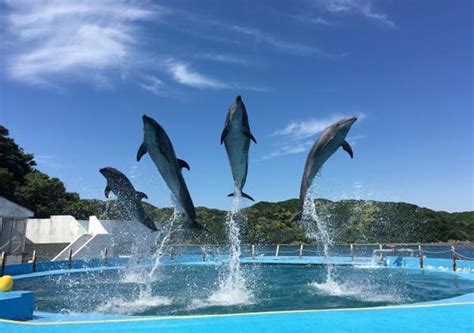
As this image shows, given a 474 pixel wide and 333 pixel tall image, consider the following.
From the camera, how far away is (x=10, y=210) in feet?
74.8

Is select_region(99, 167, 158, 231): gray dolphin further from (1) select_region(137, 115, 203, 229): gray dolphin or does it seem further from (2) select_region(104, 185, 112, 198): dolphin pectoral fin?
(1) select_region(137, 115, 203, 229): gray dolphin

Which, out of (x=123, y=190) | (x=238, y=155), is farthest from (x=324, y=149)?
(x=123, y=190)

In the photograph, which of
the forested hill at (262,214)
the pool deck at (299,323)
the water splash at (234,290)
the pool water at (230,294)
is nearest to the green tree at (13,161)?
the forested hill at (262,214)

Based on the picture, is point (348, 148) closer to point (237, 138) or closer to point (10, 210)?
point (237, 138)

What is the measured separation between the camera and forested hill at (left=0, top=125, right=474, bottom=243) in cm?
3478

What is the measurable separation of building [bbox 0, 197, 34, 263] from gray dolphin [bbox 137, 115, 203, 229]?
15.5 m

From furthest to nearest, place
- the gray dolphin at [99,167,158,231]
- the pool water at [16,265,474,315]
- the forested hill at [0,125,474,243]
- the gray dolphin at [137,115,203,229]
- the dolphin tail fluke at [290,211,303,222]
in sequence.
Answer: the forested hill at [0,125,474,243] → the gray dolphin at [99,167,158,231] → the dolphin tail fluke at [290,211,303,222] → the gray dolphin at [137,115,203,229] → the pool water at [16,265,474,315]

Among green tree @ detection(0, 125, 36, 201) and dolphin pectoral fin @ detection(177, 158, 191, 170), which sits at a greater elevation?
green tree @ detection(0, 125, 36, 201)

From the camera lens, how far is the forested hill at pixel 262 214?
34781mm

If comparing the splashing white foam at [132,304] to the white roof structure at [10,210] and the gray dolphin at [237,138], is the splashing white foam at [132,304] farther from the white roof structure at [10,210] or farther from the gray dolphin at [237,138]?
the white roof structure at [10,210]

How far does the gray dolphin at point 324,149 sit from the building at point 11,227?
58.6ft

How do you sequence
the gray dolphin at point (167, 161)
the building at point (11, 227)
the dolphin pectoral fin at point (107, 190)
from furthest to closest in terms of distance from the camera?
the building at point (11, 227) → the dolphin pectoral fin at point (107, 190) → the gray dolphin at point (167, 161)

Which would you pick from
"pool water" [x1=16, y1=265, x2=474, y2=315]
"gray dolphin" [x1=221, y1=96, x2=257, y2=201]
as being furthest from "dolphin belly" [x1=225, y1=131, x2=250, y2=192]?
"pool water" [x1=16, y1=265, x2=474, y2=315]

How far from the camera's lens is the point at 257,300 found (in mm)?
9984
